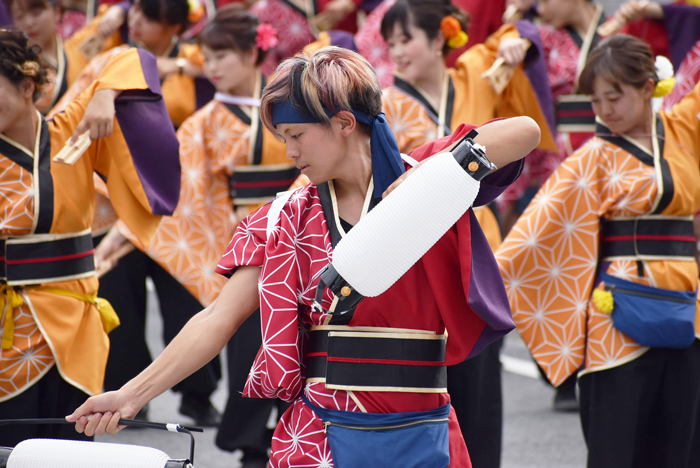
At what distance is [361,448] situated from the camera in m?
1.71

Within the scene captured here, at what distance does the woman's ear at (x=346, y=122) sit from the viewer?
1746 millimetres

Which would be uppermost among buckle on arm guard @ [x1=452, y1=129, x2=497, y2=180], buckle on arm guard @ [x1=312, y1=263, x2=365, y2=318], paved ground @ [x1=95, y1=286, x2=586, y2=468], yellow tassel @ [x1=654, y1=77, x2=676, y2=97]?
buckle on arm guard @ [x1=452, y1=129, x2=497, y2=180]

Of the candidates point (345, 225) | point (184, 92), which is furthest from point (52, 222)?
point (184, 92)

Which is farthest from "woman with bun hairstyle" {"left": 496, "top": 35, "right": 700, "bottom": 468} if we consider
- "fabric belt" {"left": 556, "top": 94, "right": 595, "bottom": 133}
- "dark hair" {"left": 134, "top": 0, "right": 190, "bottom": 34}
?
"dark hair" {"left": 134, "top": 0, "right": 190, "bottom": 34}

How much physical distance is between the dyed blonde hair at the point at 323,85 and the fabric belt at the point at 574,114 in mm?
2996

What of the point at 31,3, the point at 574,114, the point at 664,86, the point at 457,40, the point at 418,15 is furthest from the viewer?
the point at 574,114

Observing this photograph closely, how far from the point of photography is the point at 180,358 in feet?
5.69

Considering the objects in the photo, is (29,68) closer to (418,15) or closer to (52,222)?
(52,222)

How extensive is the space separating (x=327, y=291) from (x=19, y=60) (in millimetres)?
1343

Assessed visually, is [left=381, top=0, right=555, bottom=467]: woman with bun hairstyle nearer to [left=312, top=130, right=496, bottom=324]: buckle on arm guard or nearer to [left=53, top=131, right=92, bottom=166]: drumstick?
[left=53, top=131, right=92, bottom=166]: drumstick

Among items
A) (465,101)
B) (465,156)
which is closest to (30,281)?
(465,156)

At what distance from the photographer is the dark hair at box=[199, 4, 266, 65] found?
3902 mm

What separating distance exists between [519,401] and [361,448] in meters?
2.99

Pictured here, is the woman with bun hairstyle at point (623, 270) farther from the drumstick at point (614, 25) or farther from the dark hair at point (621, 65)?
the drumstick at point (614, 25)
